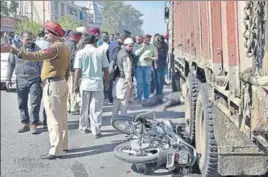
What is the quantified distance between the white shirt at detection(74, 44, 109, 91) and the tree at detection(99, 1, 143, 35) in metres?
0.79

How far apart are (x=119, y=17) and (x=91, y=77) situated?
7.18ft

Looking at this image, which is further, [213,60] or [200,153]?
[200,153]

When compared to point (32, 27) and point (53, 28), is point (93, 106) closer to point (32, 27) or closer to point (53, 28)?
point (53, 28)

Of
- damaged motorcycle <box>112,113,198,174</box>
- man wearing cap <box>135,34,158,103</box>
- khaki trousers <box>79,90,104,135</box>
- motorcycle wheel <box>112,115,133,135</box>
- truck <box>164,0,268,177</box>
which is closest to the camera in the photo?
truck <box>164,0,268,177</box>

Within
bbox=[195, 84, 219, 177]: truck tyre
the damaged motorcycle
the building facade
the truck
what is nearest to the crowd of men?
the building facade

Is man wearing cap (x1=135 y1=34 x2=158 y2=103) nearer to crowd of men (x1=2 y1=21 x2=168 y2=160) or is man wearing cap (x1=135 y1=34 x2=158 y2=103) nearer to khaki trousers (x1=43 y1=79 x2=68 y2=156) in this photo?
crowd of men (x1=2 y1=21 x2=168 y2=160)

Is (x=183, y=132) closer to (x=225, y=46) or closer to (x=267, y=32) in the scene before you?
(x=225, y=46)

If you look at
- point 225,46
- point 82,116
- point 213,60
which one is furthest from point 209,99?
point 82,116

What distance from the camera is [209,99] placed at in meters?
4.85

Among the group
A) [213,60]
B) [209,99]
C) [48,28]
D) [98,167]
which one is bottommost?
[98,167]

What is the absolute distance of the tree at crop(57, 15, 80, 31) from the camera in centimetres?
783

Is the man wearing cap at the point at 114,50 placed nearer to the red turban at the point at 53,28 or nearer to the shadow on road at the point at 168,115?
the shadow on road at the point at 168,115

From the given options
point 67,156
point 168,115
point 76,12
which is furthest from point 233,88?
point 168,115

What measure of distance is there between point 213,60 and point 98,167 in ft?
8.16
